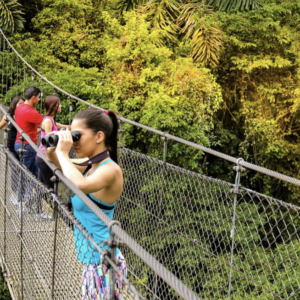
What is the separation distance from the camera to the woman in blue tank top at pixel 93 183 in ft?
4.70

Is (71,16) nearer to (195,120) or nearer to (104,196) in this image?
(195,120)

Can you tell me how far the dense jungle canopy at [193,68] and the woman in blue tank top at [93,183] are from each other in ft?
15.2

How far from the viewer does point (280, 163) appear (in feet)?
27.4

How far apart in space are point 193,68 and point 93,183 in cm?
579

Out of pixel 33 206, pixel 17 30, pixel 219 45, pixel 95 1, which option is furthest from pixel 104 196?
pixel 95 1

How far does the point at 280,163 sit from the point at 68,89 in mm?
4060

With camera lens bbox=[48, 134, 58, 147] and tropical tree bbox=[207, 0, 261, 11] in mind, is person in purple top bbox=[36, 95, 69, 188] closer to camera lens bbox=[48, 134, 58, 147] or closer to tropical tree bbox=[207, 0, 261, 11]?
camera lens bbox=[48, 134, 58, 147]

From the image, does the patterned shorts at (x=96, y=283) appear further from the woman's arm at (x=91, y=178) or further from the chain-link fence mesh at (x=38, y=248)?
the woman's arm at (x=91, y=178)

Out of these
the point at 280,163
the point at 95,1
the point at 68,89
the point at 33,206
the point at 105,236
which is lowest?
the point at 280,163

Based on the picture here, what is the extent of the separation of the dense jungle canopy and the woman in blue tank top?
4.63 meters

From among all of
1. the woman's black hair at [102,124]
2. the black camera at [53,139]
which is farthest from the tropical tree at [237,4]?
the black camera at [53,139]

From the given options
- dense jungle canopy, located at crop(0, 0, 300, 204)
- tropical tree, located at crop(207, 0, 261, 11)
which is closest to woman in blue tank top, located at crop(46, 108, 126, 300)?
dense jungle canopy, located at crop(0, 0, 300, 204)

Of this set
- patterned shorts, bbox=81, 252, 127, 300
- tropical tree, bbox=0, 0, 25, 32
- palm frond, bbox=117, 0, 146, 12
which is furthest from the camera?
palm frond, bbox=117, 0, 146, 12

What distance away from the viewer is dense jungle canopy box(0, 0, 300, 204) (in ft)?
21.8
